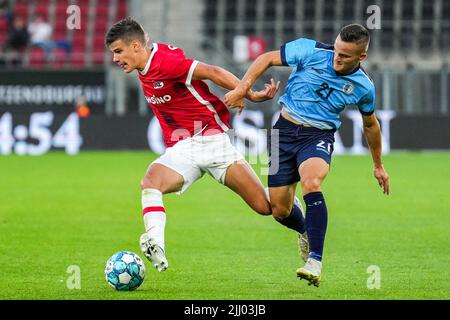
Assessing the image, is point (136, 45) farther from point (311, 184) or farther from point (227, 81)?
point (311, 184)

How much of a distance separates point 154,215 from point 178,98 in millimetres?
1069

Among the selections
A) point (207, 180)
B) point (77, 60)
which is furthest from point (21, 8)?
point (207, 180)

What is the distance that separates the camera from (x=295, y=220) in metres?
9.46

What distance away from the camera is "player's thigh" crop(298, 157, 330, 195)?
328 inches

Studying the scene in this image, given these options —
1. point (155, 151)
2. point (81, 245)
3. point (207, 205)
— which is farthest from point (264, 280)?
point (155, 151)

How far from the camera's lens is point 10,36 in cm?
2688

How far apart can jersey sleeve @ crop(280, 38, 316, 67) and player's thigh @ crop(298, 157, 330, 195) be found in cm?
82

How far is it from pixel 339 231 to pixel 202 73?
424 centimetres

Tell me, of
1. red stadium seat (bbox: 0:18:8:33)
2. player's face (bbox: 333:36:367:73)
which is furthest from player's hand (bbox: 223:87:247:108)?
red stadium seat (bbox: 0:18:8:33)

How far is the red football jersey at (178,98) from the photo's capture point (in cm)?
886

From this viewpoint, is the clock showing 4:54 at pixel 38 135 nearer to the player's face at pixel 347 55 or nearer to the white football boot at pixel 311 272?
the player's face at pixel 347 55

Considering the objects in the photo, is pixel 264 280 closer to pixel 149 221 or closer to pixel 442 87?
pixel 149 221

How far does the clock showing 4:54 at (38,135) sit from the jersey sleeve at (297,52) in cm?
1633

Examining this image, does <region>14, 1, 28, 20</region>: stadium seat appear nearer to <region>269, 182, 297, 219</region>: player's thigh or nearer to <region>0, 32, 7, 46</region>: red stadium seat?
<region>0, 32, 7, 46</region>: red stadium seat
